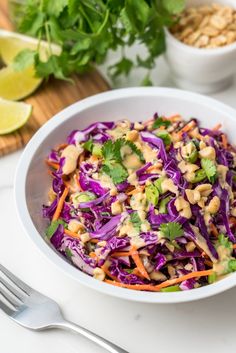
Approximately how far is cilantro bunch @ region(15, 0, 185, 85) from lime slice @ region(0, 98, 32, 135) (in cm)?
14

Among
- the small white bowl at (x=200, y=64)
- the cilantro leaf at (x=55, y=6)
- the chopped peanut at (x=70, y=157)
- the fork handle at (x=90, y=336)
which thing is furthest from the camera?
the small white bowl at (x=200, y=64)

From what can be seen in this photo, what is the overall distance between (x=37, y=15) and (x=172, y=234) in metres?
1.07

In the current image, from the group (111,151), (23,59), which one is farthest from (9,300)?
(23,59)

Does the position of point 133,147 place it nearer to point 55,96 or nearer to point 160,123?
point 160,123

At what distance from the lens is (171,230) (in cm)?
183

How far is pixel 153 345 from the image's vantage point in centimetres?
187

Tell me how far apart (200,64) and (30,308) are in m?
1.12

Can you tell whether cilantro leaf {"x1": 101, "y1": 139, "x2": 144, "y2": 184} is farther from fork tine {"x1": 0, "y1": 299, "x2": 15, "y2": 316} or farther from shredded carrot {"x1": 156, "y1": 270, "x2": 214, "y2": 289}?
fork tine {"x1": 0, "y1": 299, "x2": 15, "y2": 316}

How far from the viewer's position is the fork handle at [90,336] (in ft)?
5.77

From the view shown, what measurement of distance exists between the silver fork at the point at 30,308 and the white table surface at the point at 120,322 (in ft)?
0.14

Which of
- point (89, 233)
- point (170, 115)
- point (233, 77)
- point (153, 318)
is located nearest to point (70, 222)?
point (89, 233)

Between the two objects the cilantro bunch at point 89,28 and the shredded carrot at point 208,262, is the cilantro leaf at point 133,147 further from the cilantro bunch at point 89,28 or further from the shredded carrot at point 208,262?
the cilantro bunch at point 89,28

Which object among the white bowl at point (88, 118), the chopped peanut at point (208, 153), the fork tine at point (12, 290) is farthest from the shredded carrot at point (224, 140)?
the fork tine at point (12, 290)

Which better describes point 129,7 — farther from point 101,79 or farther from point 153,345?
point 153,345
